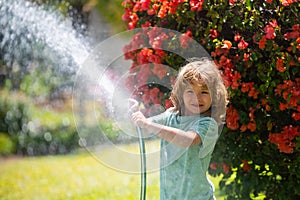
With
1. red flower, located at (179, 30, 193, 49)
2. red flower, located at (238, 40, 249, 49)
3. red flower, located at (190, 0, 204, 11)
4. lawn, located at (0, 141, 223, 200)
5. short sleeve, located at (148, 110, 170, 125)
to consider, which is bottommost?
lawn, located at (0, 141, 223, 200)

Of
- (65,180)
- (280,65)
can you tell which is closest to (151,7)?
A: (280,65)

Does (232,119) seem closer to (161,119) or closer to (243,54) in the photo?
(243,54)

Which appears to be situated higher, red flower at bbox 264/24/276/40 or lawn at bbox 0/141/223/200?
red flower at bbox 264/24/276/40

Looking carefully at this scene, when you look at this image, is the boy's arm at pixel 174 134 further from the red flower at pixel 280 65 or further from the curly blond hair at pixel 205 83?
the red flower at pixel 280 65

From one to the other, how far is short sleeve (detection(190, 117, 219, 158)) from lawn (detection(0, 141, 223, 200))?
7.35ft

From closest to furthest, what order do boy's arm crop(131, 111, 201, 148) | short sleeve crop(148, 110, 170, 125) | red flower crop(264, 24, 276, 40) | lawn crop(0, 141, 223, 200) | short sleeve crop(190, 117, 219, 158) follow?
boy's arm crop(131, 111, 201, 148) < short sleeve crop(190, 117, 219, 158) < short sleeve crop(148, 110, 170, 125) < red flower crop(264, 24, 276, 40) < lawn crop(0, 141, 223, 200)

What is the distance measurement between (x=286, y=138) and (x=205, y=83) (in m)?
0.84

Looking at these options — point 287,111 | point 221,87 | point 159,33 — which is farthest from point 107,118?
point 287,111

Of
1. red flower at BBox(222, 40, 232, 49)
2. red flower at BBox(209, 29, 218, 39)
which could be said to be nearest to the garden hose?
red flower at BBox(222, 40, 232, 49)

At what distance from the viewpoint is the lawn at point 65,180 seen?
5359 millimetres

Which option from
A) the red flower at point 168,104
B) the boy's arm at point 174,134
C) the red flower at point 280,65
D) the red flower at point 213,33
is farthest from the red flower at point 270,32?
the boy's arm at point 174,134

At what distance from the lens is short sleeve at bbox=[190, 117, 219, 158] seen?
268 cm

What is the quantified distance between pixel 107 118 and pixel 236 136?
912 mm

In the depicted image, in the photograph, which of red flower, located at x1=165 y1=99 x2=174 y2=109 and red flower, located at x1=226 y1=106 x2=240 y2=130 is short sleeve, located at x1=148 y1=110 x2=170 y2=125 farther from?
red flower, located at x1=226 y1=106 x2=240 y2=130
